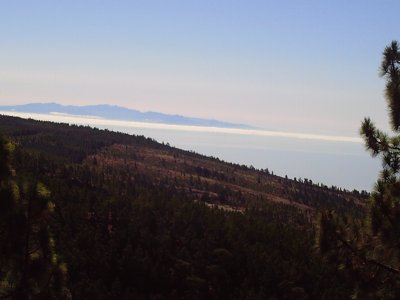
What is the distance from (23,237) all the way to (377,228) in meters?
14.2

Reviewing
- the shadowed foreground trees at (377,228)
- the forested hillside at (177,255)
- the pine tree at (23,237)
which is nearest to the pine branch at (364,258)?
the shadowed foreground trees at (377,228)

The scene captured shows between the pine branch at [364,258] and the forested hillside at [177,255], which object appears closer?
the pine branch at [364,258]

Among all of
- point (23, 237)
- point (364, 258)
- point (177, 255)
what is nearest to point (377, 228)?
point (364, 258)

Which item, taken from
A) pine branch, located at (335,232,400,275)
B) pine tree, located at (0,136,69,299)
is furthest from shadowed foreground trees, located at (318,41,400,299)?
pine tree, located at (0,136,69,299)

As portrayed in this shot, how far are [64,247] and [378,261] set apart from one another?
117 m

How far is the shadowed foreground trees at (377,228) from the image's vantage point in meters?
19.2

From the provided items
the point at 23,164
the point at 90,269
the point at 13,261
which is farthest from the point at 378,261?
the point at 23,164

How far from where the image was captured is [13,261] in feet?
57.7

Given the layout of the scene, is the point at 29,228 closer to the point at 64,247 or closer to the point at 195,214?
the point at 64,247

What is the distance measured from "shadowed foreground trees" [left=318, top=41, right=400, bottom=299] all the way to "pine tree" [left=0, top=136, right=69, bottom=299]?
11.5 m

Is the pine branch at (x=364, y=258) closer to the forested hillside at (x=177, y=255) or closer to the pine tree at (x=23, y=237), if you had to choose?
the pine tree at (x=23, y=237)

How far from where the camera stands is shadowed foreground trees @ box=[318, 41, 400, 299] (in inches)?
754

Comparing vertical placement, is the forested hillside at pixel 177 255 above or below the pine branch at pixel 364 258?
below

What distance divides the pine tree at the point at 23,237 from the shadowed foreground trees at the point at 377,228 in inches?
451
